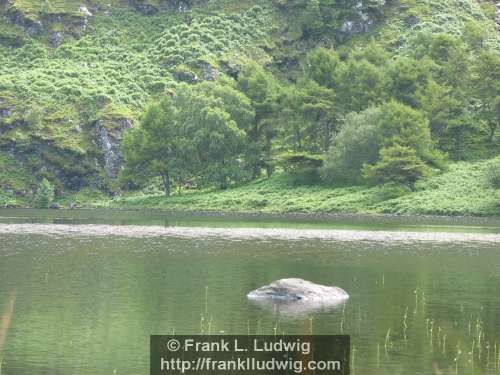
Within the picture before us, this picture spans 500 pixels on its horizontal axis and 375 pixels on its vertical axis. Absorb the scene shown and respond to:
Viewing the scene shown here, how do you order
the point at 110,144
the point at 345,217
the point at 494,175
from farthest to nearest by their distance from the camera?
the point at 110,144
the point at 494,175
the point at 345,217

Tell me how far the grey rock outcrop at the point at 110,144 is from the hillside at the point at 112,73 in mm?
184

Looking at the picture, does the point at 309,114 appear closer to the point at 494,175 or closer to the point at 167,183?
the point at 167,183

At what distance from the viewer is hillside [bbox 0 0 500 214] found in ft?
501

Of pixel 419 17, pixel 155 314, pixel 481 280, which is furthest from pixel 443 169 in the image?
pixel 155 314

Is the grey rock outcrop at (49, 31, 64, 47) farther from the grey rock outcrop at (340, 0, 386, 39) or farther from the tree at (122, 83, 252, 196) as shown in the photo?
the grey rock outcrop at (340, 0, 386, 39)

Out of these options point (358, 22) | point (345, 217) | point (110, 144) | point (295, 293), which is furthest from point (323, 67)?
point (295, 293)

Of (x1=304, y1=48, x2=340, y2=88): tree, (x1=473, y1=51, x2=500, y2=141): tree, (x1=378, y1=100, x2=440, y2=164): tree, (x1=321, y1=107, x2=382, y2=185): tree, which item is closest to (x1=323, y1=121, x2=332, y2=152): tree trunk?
(x1=304, y1=48, x2=340, y2=88): tree

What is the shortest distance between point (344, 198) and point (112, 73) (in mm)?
70243

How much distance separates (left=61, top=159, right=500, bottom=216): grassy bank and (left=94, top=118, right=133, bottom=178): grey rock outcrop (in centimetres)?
672

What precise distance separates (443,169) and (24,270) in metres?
93.7

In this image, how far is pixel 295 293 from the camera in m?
43.7

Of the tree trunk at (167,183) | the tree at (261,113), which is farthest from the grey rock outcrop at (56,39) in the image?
the tree trunk at (167,183)

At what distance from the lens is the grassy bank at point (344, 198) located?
126 metres

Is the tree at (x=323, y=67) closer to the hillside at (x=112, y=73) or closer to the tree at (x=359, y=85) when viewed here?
the tree at (x=359, y=85)
